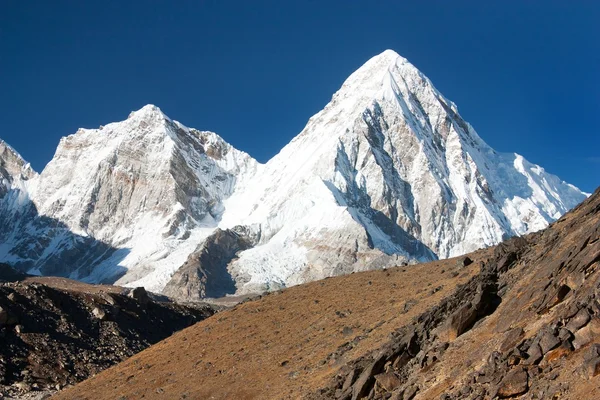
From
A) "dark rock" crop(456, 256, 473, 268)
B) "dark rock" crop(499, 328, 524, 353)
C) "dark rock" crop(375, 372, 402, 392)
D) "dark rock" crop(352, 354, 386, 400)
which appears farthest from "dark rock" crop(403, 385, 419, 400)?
"dark rock" crop(456, 256, 473, 268)

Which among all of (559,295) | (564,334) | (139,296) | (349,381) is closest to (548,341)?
(564,334)

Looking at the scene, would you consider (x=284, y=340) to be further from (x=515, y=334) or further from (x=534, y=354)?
(x=534, y=354)

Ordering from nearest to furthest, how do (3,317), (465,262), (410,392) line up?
(410,392)
(465,262)
(3,317)

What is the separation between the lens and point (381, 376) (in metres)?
26.7

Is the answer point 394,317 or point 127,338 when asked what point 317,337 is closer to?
point 394,317

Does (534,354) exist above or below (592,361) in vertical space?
above

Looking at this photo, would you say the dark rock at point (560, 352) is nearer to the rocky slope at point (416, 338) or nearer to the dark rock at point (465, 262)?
the rocky slope at point (416, 338)

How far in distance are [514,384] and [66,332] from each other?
60237 millimetres

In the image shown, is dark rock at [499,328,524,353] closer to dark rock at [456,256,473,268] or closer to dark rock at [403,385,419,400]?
dark rock at [403,385,419,400]

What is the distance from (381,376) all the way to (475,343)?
12.1 ft

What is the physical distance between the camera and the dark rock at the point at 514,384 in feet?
68.3

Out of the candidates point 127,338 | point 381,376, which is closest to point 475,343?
point 381,376

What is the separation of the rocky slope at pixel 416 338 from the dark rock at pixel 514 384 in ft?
0.09

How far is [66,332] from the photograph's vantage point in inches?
2904
